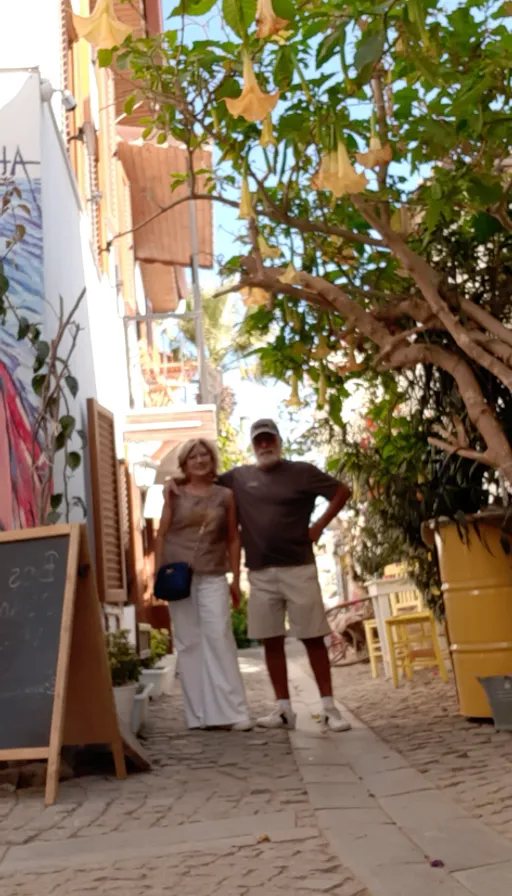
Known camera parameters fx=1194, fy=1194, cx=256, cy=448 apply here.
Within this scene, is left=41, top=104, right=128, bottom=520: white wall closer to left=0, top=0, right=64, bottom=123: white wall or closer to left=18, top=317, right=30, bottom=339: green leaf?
left=0, top=0, right=64, bottom=123: white wall

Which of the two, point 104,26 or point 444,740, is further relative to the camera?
point 444,740

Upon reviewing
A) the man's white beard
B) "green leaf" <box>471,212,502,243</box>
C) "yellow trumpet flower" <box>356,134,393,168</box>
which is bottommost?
the man's white beard

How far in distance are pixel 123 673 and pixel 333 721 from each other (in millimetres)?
1254

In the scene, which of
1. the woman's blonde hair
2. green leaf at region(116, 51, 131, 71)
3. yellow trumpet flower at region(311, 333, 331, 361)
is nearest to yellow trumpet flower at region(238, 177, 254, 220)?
green leaf at region(116, 51, 131, 71)

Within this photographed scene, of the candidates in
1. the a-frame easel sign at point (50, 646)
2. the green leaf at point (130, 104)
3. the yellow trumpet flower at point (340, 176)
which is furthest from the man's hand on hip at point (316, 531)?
the yellow trumpet flower at point (340, 176)

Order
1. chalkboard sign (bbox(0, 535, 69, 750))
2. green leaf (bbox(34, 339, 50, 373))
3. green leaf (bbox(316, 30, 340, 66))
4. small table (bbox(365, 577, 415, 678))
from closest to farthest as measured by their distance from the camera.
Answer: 1. green leaf (bbox(316, 30, 340, 66))
2. chalkboard sign (bbox(0, 535, 69, 750))
3. green leaf (bbox(34, 339, 50, 373))
4. small table (bbox(365, 577, 415, 678))

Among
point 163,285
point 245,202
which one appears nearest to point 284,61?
point 245,202

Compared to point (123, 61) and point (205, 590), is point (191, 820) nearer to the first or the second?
point (205, 590)

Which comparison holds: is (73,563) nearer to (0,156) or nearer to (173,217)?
(0,156)

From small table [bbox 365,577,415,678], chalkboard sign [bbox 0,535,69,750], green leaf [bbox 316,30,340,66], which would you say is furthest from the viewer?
small table [bbox 365,577,415,678]

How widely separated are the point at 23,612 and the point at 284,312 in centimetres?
252

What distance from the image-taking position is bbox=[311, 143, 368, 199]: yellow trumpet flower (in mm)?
4148

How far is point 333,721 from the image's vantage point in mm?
6914

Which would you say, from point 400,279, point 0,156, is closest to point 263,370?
point 400,279
